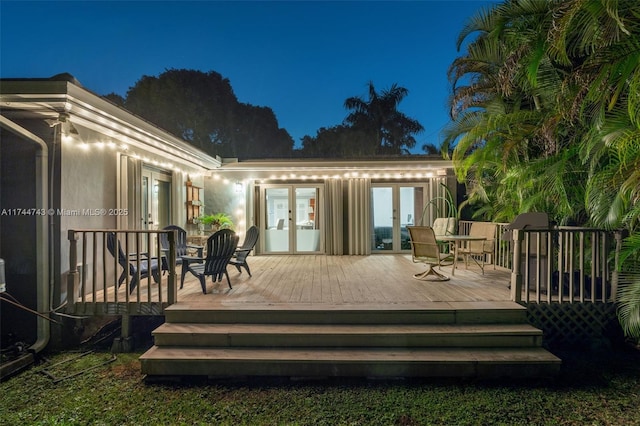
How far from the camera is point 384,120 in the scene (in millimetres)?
17672

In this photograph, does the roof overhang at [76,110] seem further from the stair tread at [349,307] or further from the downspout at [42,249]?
the stair tread at [349,307]

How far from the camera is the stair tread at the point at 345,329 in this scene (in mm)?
3379

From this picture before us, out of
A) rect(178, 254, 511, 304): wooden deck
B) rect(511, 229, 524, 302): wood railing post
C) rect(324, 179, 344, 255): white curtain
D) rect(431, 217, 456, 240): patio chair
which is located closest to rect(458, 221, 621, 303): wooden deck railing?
rect(511, 229, 524, 302): wood railing post

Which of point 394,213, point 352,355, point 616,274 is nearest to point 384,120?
point 394,213

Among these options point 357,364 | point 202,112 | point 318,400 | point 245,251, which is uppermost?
point 202,112

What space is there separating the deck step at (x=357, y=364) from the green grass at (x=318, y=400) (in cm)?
9

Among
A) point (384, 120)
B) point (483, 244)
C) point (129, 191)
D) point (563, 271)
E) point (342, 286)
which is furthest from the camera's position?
point (384, 120)

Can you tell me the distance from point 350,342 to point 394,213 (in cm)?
550

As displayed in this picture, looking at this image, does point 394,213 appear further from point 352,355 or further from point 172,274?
point 172,274

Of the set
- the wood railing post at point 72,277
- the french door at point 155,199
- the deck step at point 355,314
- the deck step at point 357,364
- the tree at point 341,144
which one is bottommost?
the deck step at point 357,364

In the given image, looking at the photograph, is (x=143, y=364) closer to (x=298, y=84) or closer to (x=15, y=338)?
(x=15, y=338)

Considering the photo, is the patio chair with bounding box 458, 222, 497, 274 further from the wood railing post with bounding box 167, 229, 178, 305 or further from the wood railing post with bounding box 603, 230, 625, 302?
the wood railing post with bounding box 167, 229, 178, 305

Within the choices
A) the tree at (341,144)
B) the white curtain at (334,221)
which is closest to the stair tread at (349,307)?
the white curtain at (334,221)

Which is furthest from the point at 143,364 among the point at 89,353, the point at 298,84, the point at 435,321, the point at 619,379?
the point at 298,84
